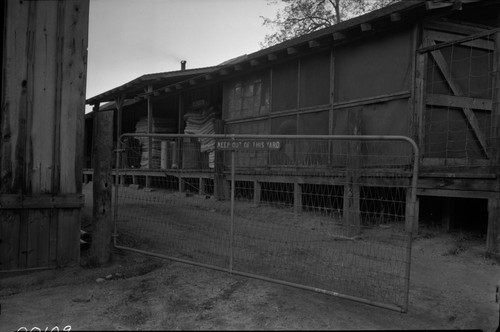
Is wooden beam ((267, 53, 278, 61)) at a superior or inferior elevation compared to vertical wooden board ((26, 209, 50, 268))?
superior

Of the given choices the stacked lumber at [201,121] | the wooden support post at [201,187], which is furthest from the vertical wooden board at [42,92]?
the stacked lumber at [201,121]

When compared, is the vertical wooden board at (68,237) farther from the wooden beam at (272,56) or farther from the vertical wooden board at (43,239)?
the wooden beam at (272,56)

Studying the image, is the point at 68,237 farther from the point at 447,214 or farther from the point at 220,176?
the point at 447,214

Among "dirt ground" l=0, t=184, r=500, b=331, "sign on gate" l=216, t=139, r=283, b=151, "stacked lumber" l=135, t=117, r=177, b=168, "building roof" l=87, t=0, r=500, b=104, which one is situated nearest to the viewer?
"dirt ground" l=0, t=184, r=500, b=331

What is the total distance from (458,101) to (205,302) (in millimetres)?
6318

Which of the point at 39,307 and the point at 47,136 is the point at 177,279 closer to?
the point at 39,307

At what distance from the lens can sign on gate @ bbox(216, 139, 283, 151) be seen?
14.4ft

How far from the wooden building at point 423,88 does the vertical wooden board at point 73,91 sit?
5096 millimetres

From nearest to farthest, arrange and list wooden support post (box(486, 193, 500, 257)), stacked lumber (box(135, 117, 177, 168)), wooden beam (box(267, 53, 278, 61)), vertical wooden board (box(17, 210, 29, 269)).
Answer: vertical wooden board (box(17, 210, 29, 269))
wooden support post (box(486, 193, 500, 257))
wooden beam (box(267, 53, 278, 61))
stacked lumber (box(135, 117, 177, 168))

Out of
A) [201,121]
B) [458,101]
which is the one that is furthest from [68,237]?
[201,121]

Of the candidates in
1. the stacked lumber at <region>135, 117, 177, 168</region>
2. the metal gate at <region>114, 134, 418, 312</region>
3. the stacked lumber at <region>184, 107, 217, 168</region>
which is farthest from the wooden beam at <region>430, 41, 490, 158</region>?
the stacked lumber at <region>135, 117, 177, 168</region>

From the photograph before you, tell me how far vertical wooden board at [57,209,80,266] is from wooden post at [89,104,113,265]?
0.26 m

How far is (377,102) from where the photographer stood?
8164 millimetres

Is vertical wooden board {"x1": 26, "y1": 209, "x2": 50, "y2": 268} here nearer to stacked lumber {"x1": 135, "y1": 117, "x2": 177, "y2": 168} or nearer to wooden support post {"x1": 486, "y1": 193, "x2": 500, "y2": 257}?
wooden support post {"x1": 486, "y1": 193, "x2": 500, "y2": 257}
